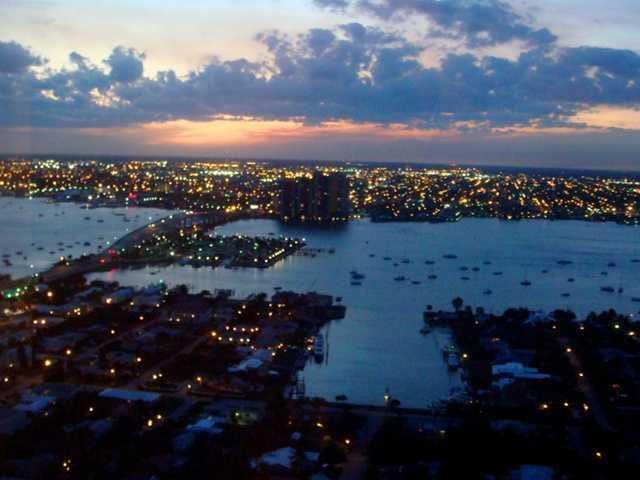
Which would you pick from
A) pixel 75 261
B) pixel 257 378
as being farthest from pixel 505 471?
pixel 75 261

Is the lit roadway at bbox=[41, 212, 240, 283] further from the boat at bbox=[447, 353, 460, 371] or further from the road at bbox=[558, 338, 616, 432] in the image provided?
the road at bbox=[558, 338, 616, 432]

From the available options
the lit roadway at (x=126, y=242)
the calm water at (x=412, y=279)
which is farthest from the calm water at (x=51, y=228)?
the calm water at (x=412, y=279)

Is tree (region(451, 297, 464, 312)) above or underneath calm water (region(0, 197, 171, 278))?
above

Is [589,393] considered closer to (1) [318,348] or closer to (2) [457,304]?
(1) [318,348]

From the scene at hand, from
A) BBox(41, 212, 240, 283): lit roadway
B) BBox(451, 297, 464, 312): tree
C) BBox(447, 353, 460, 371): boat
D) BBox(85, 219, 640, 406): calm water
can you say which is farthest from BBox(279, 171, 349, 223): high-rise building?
BBox(447, 353, 460, 371): boat

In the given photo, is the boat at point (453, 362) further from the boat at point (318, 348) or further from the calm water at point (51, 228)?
the calm water at point (51, 228)
